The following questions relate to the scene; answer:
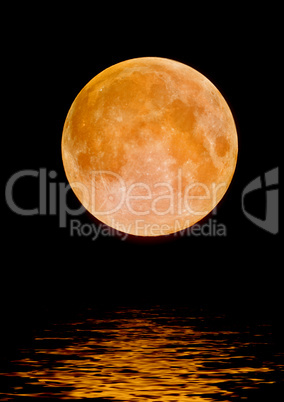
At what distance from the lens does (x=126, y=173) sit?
18.8 m

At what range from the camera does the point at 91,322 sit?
18516 mm

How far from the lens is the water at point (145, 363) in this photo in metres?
12.0

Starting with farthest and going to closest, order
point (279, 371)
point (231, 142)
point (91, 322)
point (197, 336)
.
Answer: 1. point (231, 142)
2. point (91, 322)
3. point (197, 336)
4. point (279, 371)

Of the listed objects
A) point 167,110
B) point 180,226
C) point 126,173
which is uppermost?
point 167,110

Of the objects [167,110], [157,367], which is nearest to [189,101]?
[167,110]

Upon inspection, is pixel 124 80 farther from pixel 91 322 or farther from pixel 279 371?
pixel 279 371

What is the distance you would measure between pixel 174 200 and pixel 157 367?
6486mm

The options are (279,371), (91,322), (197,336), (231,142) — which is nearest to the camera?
(279,371)

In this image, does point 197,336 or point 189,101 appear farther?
point 189,101

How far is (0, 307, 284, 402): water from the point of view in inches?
474

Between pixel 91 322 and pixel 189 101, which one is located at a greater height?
pixel 189 101

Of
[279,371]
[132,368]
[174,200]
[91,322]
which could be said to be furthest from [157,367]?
[174,200]

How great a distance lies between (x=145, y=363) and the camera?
13922 millimetres

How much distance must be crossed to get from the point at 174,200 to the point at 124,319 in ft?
11.4
